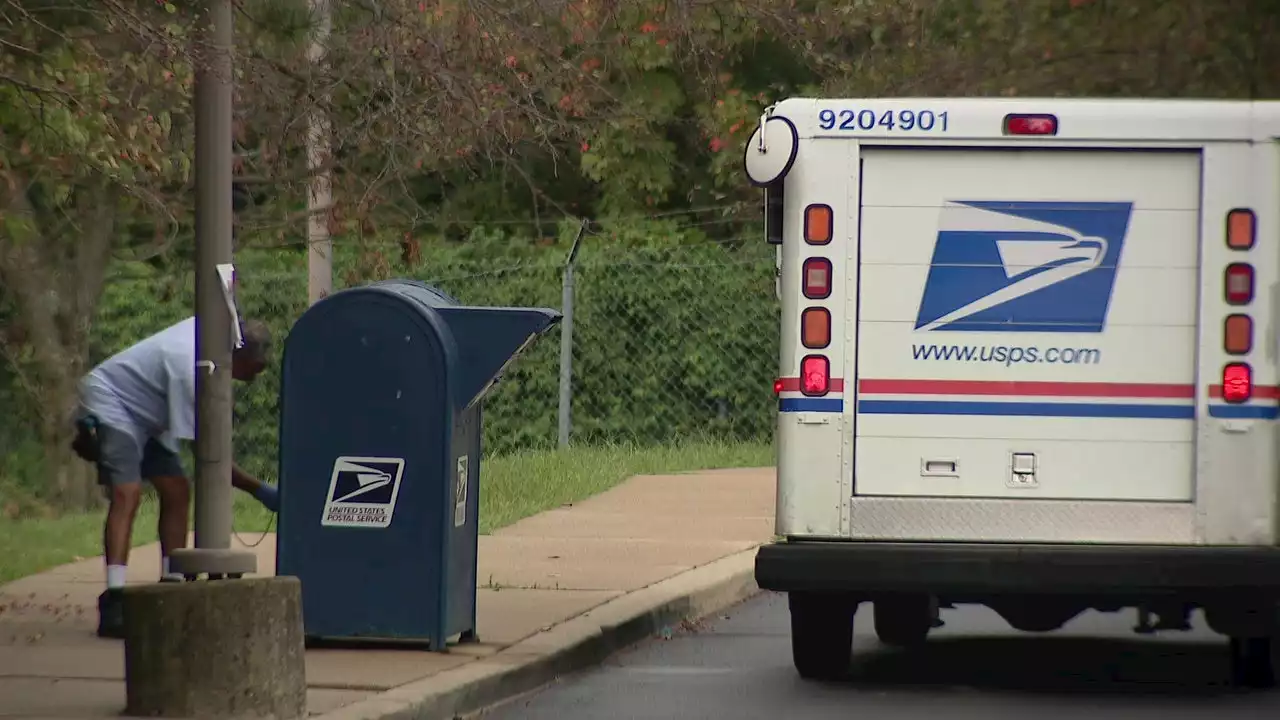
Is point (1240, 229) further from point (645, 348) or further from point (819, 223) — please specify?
point (645, 348)

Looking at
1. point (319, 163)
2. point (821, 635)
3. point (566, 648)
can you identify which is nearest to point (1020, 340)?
point (821, 635)

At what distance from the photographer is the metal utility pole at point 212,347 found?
25.0 feet

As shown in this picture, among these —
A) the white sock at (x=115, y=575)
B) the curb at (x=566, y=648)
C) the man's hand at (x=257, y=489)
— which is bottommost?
the curb at (x=566, y=648)

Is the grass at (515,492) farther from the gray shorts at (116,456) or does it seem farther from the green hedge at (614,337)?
the gray shorts at (116,456)

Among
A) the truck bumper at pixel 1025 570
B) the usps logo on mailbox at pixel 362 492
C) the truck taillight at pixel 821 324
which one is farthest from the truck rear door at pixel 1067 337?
the usps logo on mailbox at pixel 362 492

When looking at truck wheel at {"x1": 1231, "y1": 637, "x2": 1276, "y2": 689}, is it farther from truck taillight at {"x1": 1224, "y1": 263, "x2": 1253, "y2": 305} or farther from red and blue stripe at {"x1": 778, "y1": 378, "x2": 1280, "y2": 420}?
truck taillight at {"x1": 1224, "y1": 263, "x2": 1253, "y2": 305}

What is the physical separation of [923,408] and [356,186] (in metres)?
6.70

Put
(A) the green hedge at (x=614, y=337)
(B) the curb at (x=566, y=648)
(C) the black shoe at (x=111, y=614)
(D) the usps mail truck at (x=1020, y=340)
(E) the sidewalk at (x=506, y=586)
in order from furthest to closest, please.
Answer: (A) the green hedge at (x=614, y=337) < (C) the black shoe at (x=111, y=614) < (D) the usps mail truck at (x=1020, y=340) < (E) the sidewalk at (x=506, y=586) < (B) the curb at (x=566, y=648)

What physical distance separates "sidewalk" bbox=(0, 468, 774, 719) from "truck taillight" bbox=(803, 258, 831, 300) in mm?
1941

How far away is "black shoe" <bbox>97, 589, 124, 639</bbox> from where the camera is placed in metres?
9.62

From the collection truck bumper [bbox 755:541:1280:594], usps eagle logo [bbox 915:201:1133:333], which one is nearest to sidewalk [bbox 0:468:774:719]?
truck bumper [bbox 755:541:1280:594]

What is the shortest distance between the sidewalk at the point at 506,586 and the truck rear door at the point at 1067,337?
2.08m

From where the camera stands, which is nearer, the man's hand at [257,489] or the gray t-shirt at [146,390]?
the man's hand at [257,489]

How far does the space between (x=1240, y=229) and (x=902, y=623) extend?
274cm
